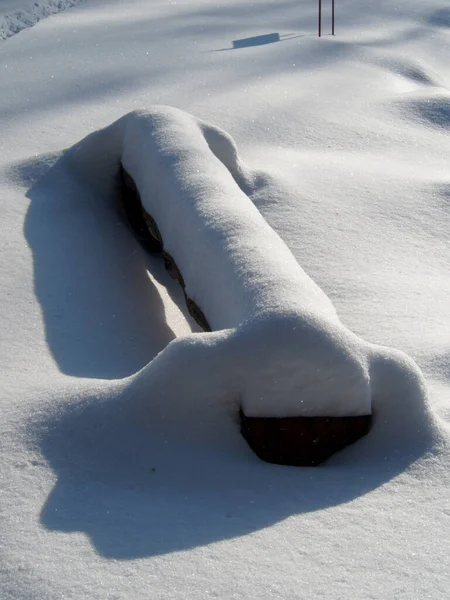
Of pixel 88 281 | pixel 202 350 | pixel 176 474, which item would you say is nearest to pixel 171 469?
pixel 176 474

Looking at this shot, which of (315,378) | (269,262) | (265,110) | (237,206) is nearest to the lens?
(315,378)

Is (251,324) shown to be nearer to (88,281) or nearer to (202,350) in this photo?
(202,350)

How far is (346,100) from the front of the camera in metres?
5.54

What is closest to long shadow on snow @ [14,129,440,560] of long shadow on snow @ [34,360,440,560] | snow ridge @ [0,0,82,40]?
long shadow on snow @ [34,360,440,560]

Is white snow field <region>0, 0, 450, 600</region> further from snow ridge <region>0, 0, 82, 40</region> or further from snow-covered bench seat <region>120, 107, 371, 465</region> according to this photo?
snow ridge <region>0, 0, 82, 40</region>

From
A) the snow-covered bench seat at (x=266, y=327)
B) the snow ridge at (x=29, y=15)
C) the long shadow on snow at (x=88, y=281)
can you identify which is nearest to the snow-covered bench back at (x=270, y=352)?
the snow-covered bench seat at (x=266, y=327)

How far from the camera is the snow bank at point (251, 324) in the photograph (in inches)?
83.4

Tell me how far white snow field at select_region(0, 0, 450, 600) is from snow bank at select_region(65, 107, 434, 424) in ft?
0.08

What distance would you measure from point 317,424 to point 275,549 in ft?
1.42

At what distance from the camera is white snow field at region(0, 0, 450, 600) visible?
5.92 ft

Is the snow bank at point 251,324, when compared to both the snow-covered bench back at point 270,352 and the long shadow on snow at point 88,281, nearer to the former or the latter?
the snow-covered bench back at point 270,352

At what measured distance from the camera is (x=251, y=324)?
7.06ft

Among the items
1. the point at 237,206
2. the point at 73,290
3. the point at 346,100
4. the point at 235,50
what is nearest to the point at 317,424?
the point at 237,206

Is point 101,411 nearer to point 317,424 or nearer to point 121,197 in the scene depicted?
point 317,424
